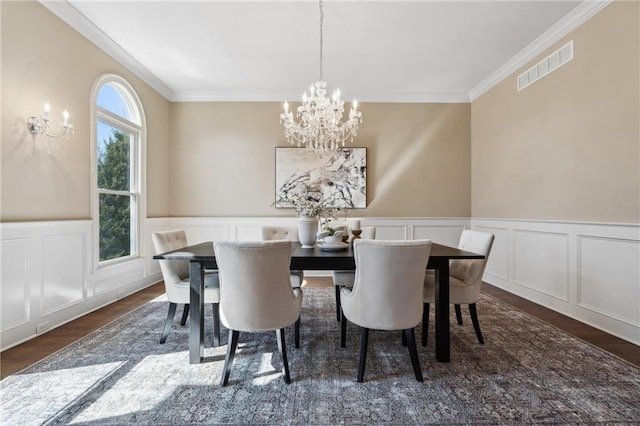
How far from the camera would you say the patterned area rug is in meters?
1.60

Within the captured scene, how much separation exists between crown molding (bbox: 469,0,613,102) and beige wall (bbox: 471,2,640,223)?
0.07 m

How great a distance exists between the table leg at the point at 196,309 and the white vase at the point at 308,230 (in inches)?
36.6

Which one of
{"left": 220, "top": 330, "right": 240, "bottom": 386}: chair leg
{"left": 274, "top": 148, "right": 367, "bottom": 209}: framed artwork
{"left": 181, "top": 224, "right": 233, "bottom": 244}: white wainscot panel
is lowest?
{"left": 220, "top": 330, "right": 240, "bottom": 386}: chair leg

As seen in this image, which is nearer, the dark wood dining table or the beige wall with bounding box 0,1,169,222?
the dark wood dining table

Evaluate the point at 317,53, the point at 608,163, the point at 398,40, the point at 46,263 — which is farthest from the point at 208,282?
the point at 608,163

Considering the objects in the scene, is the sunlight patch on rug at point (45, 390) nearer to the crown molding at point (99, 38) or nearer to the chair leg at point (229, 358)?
the chair leg at point (229, 358)

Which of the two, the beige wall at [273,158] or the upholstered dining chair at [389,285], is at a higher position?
the beige wall at [273,158]

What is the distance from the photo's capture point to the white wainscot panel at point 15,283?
228 centimetres

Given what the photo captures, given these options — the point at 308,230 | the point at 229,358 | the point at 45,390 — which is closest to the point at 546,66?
the point at 308,230

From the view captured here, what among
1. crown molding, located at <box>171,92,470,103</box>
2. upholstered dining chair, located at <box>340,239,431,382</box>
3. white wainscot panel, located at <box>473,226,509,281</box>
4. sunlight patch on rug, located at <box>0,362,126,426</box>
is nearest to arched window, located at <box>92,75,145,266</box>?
crown molding, located at <box>171,92,470,103</box>

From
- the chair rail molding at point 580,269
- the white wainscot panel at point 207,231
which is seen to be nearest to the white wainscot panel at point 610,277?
the chair rail molding at point 580,269

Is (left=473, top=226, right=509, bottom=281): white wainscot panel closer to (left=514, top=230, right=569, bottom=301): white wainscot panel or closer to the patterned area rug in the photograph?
(left=514, top=230, right=569, bottom=301): white wainscot panel

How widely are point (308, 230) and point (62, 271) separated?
7.73 ft

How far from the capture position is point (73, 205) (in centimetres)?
299
